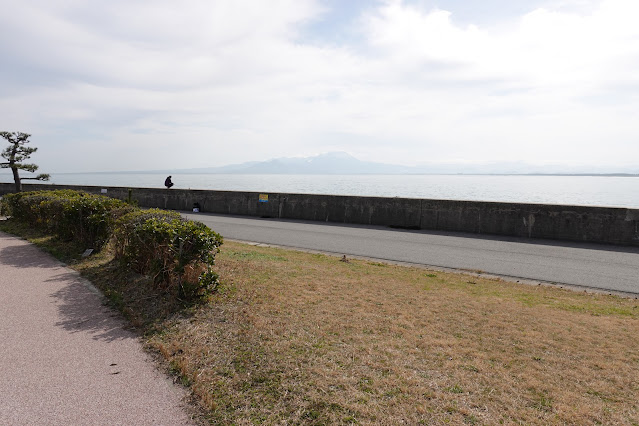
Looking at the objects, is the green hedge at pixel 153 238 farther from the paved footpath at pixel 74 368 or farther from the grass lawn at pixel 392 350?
the paved footpath at pixel 74 368

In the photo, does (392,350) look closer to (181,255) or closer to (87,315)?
(181,255)

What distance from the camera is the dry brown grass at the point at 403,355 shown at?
349 centimetres

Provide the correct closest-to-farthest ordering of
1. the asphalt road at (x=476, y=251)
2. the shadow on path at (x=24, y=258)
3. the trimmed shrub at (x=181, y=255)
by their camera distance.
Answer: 1. the trimmed shrub at (x=181, y=255)
2. the shadow on path at (x=24, y=258)
3. the asphalt road at (x=476, y=251)

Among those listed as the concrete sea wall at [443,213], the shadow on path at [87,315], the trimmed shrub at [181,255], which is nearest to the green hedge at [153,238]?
the trimmed shrub at [181,255]

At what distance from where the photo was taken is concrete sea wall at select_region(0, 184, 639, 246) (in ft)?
42.9

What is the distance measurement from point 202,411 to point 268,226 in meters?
13.0

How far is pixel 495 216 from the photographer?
1482 centimetres

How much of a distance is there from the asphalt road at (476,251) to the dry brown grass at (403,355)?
1959 mm

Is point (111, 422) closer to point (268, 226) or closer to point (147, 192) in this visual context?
point (268, 226)

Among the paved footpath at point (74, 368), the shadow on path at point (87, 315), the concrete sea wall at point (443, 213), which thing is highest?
the concrete sea wall at point (443, 213)

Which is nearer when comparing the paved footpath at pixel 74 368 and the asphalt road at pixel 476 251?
the paved footpath at pixel 74 368

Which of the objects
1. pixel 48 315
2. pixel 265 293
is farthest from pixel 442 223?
pixel 48 315

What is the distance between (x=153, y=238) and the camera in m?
6.25

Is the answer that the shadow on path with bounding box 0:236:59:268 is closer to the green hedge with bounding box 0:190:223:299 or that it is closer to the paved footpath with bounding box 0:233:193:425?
the green hedge with bounding box 0:190:223:299
